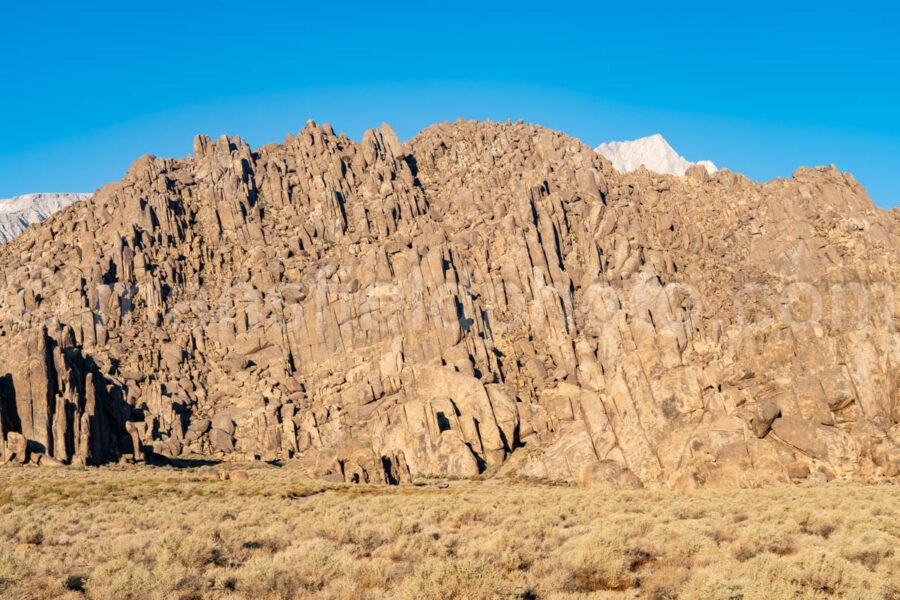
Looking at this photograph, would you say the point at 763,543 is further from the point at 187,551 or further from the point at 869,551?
the point at 187,551

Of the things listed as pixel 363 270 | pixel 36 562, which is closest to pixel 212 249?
pixel 363 270

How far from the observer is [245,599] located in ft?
46.1

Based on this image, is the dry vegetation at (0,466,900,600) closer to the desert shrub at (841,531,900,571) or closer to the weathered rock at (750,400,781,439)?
the desert shrub at (841,531,900,571)

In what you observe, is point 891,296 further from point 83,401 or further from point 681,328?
point 83,401

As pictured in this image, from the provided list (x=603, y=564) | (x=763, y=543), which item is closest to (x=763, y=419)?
(x=763, y=543)

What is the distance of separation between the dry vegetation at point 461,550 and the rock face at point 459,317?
73.9ft

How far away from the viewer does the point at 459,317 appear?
357 feet

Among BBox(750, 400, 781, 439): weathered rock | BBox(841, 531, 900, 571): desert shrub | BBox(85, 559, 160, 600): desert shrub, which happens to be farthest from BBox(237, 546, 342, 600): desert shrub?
BBox(750, 400, 781, 439): weathered rock

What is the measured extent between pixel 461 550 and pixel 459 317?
296ft

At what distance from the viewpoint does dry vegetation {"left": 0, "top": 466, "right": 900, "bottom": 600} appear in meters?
14.5

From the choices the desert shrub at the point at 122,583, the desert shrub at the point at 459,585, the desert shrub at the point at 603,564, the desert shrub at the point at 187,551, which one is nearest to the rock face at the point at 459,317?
the desert shrub at the point at 603,564

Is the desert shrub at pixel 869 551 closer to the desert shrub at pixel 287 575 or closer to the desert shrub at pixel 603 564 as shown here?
the desert shrub at pixel 603 564

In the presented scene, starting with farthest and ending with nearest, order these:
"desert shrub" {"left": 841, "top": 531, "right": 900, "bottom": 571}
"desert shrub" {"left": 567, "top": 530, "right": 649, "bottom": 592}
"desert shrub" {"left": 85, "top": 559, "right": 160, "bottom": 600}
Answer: "desert shrub" {"left": 841, "top": 531, "right": 900, "bottom": 571} < "desert shrub" {"left": 567, "top": 530, "right": 649, "bottom": 592} < "desert shrub" {"left": 85, "top": 559, "right": 160, "bottom": 600}

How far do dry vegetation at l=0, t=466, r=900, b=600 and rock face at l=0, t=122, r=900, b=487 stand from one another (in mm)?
22519
